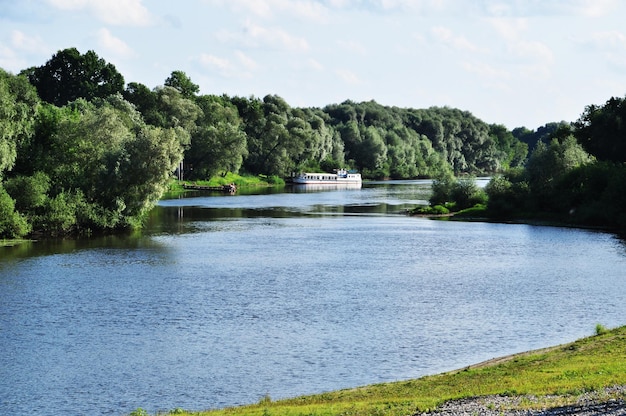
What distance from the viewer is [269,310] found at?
43.0 metres

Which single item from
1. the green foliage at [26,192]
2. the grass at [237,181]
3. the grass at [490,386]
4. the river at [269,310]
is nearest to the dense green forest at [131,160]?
the green foliage at [26,192]

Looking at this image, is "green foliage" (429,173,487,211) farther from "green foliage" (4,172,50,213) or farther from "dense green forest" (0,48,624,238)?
"green foliage" (4,172,50,213)

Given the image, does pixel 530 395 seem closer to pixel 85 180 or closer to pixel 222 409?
pixel 222 409

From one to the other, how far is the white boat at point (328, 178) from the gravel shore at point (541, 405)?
521 ft

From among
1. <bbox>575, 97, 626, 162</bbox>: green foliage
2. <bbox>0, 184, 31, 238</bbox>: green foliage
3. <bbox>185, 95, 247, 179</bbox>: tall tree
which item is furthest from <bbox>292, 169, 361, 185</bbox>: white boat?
<bbox>0, 184, 31, 238</bbox>: green foliage

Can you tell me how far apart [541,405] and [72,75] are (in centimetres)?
17075

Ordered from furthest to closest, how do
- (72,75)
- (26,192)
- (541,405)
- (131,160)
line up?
(72,75) → (131,160) → (26,192) → (541,405)

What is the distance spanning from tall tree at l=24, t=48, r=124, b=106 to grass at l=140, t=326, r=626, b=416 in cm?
15544

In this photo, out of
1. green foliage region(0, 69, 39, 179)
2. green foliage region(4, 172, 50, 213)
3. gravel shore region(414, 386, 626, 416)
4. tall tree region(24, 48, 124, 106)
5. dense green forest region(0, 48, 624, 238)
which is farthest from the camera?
Result: tall tree region(24, 48, 124, 106)

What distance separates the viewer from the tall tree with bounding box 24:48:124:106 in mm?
176250

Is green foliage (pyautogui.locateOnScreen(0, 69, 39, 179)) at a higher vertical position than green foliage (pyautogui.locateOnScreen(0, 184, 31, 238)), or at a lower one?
higher

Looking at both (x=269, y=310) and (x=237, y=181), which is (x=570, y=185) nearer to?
(x=269, y=310)

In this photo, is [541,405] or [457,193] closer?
[541,405]

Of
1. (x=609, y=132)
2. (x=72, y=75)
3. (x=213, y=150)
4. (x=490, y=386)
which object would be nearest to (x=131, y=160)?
(x=490, y=386)
